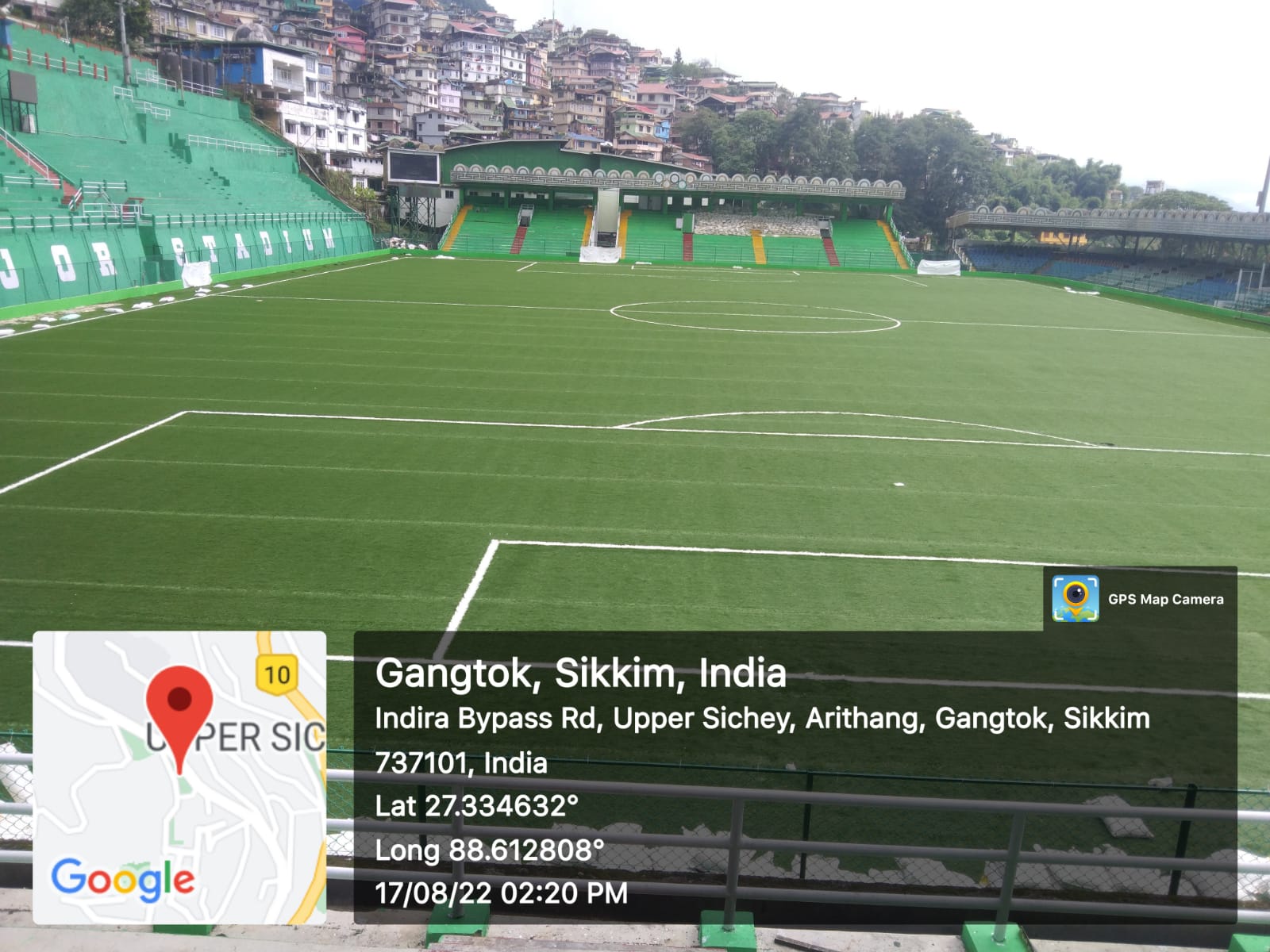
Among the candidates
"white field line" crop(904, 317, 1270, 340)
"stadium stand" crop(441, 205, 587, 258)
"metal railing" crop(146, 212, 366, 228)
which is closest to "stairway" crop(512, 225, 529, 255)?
"stadium stand" crop(441, 205, 587, 258)

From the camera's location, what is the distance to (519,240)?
2633 inches

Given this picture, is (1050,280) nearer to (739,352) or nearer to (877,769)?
(739,352)

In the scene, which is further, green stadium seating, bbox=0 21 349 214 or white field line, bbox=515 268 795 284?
white field line, bbox=515 268 795 284

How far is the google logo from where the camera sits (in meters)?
4.68

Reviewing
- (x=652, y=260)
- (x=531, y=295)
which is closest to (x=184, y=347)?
(x=531, y=295)

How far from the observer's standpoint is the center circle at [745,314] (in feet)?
106

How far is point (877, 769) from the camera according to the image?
7848mm

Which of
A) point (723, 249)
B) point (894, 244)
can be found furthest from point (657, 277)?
point (894, 244)

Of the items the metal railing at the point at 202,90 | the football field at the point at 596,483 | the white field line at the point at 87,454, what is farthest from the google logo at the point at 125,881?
the metal railing at the point at 202,90

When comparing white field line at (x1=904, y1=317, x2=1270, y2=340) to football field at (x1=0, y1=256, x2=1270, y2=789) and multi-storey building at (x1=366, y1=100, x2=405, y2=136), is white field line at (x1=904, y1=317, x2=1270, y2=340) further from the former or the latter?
multi-storey building at (x1=366, y1=100, x2=405, y2=136)

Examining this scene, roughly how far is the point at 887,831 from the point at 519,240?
63396 millimetres

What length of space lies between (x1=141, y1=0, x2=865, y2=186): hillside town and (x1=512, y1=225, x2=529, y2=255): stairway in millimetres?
21933

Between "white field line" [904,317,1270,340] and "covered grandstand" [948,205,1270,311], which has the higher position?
"covered grandstand" [948,205,1270,311]

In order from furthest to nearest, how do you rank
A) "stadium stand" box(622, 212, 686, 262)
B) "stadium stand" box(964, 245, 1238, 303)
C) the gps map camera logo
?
"stadium stand" box(622, 212, 686, 262) → "stadium stand" box(964, 245, 1238, 303) → the gps map camera logo
